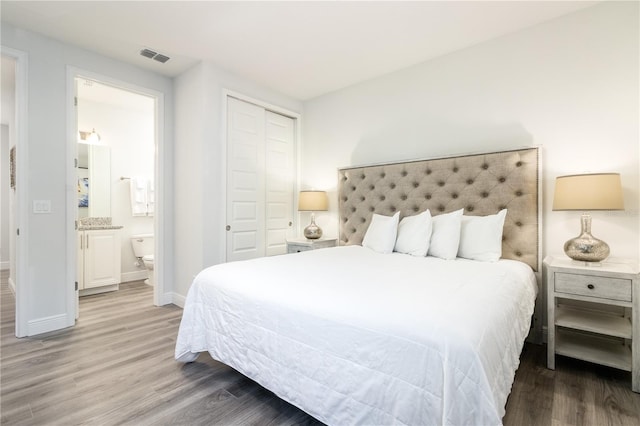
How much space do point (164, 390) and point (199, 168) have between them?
1.88 meters

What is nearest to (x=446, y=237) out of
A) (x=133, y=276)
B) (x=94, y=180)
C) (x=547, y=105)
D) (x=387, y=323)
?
(x=547, y=105)

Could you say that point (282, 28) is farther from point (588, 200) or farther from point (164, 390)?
point (164, 390)

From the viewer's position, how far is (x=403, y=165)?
2854 mm

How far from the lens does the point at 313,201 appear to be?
3.30 metres

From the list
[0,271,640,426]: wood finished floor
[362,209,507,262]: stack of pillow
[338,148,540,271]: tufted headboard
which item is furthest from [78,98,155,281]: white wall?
[362,209,507,262]: stack of pillow

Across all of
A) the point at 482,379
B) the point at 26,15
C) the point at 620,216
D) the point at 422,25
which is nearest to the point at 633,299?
the point at 620,216

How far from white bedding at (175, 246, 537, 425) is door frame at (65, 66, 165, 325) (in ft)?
4.94

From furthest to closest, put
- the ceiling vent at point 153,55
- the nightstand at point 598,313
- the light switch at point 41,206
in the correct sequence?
1. the ceiling vent at point 153,55
2. the light switch at point 41,206
3. the nightstand at point 598,313

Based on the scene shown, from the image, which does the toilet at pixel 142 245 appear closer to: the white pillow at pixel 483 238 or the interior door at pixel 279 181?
the interior door at pixel 279 181

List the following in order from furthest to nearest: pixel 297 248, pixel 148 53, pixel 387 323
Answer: pixel 297 248 → pixel 148 53 → pixel 387 323

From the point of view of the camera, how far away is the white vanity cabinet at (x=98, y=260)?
348 centimetres

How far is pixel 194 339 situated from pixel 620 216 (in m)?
2.81

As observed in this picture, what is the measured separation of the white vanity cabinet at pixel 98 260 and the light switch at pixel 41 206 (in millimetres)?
1159

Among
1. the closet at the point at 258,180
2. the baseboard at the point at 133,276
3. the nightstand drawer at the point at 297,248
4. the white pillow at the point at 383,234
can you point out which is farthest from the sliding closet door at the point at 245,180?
the baseboard at the point at 133,276
